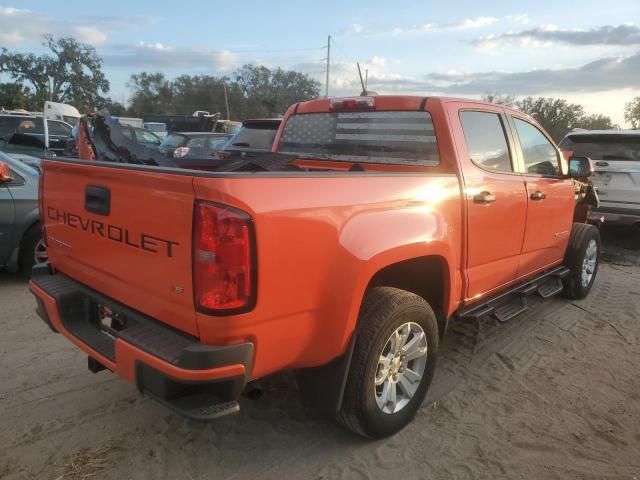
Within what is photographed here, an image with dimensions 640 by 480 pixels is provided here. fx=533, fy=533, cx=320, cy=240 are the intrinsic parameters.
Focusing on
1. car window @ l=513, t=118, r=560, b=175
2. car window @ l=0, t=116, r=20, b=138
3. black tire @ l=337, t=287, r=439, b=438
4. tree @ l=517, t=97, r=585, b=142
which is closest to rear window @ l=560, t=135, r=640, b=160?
car window @ l=513, t=118, r=560, b=175

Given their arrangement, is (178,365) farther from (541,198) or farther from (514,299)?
(541,198)

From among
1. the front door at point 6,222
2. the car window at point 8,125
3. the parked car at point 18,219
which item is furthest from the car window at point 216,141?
the front door at point 6,222

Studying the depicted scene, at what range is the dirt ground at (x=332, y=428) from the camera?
2705 mm

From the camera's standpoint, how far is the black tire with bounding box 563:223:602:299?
5379 millimetres

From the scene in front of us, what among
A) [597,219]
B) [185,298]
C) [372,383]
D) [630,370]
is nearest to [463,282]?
[372,383]

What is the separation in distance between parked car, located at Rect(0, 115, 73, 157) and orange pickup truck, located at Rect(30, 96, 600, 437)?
775 cm

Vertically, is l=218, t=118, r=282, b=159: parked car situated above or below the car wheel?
above

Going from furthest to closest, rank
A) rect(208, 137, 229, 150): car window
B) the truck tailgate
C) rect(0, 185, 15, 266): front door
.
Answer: rect(208, 137, 229, 150): car window, rect(0, 185, 15, 266): front door, the truck tailgate

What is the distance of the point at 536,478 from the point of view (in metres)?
2.69

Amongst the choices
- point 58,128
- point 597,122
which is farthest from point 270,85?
point 58,128

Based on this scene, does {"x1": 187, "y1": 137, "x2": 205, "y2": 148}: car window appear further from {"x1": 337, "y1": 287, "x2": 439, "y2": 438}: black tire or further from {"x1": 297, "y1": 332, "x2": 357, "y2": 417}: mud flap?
{"x1": 297, "y1": 332, "x2": 357, "y2": 417}: mud flap

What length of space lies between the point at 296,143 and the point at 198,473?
2652 mm

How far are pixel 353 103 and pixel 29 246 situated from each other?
3672mm

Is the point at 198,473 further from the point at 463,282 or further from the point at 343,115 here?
the point at 343,115
